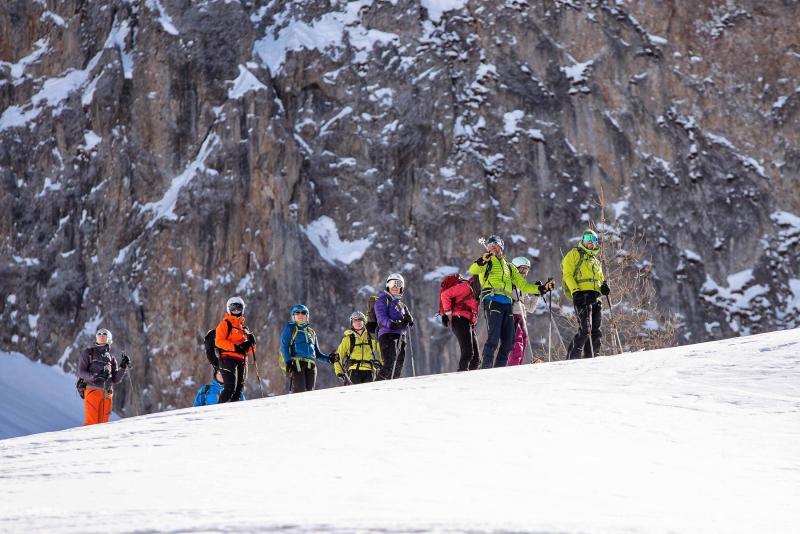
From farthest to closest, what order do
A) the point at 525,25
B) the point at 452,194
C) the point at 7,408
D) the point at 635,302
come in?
the point at 525,25, the point at 452,194, the point at 635,302, the point at 7,408

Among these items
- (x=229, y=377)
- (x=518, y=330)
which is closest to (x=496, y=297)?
(x=518, y=330)

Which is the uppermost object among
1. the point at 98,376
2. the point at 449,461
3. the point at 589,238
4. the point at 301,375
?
the point at 589,238

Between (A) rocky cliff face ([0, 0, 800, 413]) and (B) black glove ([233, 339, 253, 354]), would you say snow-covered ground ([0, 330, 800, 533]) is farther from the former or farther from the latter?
(A) rocky cliff face ([0, 0, 800, 413])

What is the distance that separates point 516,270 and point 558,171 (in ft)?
80.3

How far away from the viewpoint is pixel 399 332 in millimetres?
11281

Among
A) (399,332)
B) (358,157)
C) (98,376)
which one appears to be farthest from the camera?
(358,157)

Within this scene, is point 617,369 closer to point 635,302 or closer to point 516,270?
point 516,270

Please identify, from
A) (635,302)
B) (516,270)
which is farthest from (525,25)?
(516,270)

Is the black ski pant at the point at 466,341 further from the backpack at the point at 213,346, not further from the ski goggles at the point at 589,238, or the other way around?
the backpack at the point at 213,346

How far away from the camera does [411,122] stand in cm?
3566

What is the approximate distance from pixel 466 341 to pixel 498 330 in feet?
1.24

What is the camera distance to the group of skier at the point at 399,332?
420 inches

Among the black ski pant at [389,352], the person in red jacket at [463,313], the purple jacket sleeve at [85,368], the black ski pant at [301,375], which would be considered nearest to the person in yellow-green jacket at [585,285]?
the person in red jacket at [463,313]

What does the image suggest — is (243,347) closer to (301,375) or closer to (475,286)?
(301,375)
